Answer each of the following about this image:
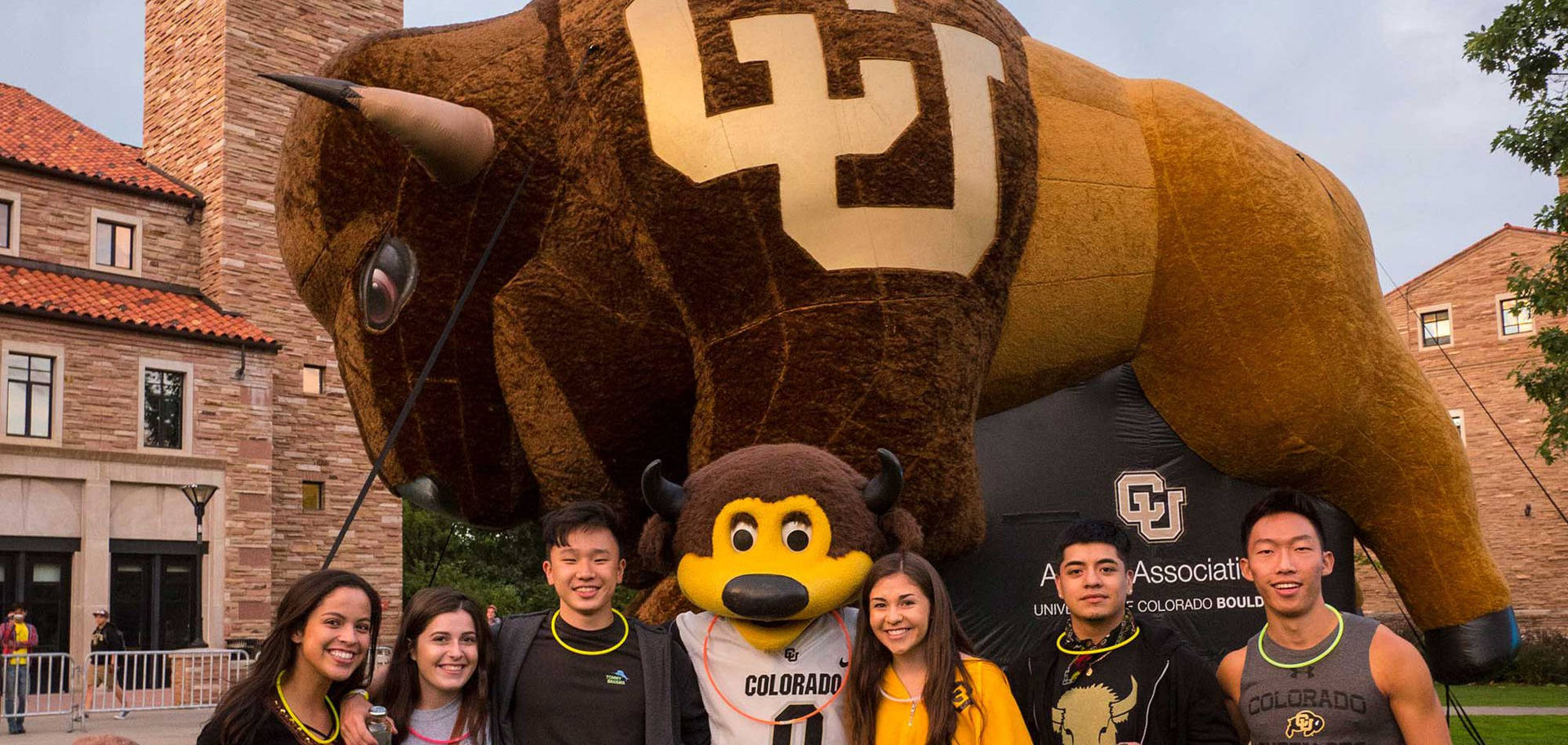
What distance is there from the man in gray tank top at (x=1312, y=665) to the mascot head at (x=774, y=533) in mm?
893

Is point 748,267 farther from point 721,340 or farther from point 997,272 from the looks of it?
point 997,272

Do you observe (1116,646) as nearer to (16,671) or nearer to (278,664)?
(278,664)

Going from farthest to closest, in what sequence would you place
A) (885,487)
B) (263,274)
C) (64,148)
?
(263,274)
(64,148)
(885,487)

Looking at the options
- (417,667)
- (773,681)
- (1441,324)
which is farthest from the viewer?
(1441,324)

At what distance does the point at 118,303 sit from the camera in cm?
1622

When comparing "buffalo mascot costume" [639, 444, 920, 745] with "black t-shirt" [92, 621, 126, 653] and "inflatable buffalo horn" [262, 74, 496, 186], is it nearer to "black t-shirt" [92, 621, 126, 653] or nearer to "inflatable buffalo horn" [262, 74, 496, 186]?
"inflatable buffalo horn" [262, 74, 496, 186]

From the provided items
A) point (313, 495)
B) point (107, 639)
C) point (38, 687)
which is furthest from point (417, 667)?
point (313, 495)

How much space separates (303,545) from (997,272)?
15476 mm

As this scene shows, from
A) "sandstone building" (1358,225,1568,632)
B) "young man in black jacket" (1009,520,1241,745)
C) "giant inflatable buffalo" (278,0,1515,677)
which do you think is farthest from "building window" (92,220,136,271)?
"sandstone building" (1358,225,1568,632)

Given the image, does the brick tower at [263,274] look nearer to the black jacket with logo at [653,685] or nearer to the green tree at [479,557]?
the green tree at [479,557]

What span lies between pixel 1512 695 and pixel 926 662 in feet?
53.2

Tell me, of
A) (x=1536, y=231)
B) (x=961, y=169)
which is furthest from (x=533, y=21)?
(x=1536, y=231)

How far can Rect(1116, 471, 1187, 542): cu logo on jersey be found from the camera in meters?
5.28

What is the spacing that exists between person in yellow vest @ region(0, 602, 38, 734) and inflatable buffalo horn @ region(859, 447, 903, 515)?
31.2 feet
